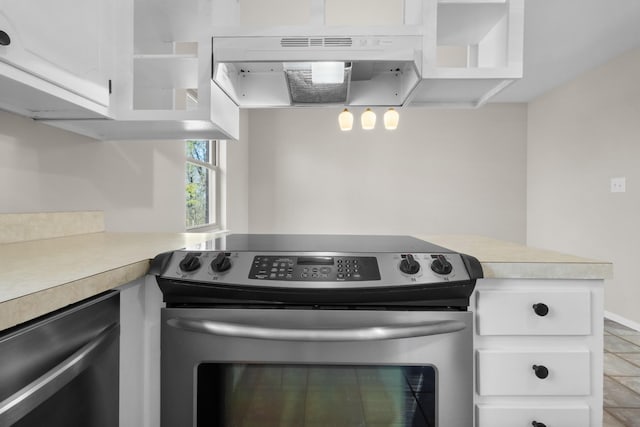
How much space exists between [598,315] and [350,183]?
4.31m

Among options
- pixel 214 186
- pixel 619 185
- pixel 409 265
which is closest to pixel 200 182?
pixel 214 186

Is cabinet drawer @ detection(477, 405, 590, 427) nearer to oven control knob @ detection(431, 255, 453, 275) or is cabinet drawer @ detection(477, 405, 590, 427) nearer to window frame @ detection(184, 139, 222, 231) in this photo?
oven control knob @ detection(431, 255, 453, 275)

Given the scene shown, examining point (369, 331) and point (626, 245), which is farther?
point (626, 245)

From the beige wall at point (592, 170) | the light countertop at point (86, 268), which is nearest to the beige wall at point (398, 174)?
the beige wall at point (592, 170)

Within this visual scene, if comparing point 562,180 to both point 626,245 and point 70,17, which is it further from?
point 70,17

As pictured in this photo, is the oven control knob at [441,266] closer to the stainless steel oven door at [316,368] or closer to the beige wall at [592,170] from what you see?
the stainless steel oven door at [316,368]

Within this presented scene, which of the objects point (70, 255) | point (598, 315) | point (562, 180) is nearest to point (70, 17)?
point (70, 255)

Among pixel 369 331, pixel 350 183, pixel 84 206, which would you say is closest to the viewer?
pixel 369 331

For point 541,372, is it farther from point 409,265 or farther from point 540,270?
point 409,265

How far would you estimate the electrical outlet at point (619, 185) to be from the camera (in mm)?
3465

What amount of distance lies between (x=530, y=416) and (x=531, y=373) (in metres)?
0.11

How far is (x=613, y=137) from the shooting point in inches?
142

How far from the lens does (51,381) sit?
1.86ft

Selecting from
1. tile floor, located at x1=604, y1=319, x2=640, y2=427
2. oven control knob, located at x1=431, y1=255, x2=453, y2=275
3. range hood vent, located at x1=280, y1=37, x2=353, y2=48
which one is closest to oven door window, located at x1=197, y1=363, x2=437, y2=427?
oven control knob, located at x1=431, y1=255, x2=453, y2=275
